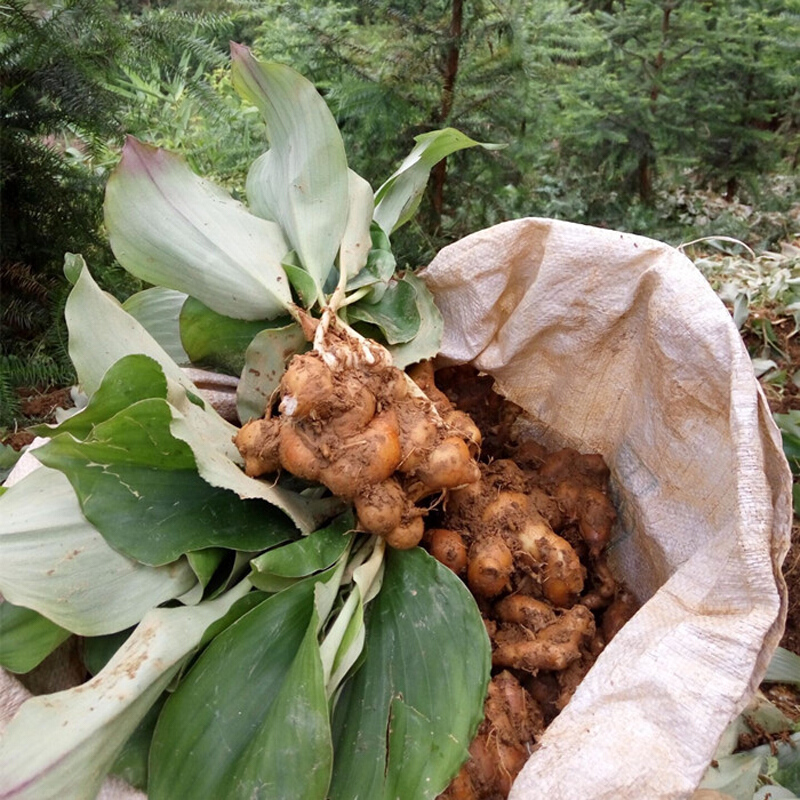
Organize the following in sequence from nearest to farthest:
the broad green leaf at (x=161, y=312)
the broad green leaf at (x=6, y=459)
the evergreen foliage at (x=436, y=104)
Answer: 1. the broad green leaf at (x=161, y=312)
2. the broad green leaf at (x=6, y=459)
3. the evergreen foliage at (x=436, y=104)

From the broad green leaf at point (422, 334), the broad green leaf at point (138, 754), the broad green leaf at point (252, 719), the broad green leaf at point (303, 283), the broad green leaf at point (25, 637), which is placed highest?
the broad green leaf at point (303, 283)

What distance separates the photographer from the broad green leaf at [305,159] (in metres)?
0.90

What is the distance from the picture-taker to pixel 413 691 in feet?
2.27

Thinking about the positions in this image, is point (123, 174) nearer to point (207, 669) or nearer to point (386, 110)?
point (207, 669)

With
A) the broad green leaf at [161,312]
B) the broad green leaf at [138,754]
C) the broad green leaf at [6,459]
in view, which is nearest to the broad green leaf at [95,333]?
the broad green leaf at [161,312]

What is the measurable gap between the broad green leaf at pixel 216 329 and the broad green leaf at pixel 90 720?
1.18 feet

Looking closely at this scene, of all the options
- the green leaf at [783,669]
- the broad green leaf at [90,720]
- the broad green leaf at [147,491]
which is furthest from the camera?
the green leaf at [783,669]

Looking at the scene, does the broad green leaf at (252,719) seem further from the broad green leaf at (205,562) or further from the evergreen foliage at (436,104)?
the evergreen foliage at (436,104)

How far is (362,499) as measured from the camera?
2.40 feet

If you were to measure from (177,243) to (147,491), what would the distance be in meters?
0.30

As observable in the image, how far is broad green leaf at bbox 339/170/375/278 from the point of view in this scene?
2.97 ft

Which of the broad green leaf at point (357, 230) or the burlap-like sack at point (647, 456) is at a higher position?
the broad green leaf at point (357, 230)

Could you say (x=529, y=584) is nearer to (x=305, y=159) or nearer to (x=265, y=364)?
(x=265, y=364)

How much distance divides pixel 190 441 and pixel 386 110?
1528mm
